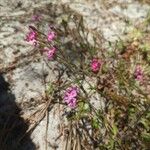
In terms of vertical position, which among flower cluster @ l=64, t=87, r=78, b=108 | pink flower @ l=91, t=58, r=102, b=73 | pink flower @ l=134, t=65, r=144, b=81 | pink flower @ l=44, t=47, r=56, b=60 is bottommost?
pink flower @ l=134, t=65, r=144, b=81

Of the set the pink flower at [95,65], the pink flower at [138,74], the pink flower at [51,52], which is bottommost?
the pink flower at [138,74]

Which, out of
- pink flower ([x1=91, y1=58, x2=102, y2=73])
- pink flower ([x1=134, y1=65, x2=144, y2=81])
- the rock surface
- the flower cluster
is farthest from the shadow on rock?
pink flower ([x1=134, y1=65, x2=144, y2=81])

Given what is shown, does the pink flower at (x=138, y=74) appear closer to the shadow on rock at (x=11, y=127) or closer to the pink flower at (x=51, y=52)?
the pink flower at (x=51, y=52)

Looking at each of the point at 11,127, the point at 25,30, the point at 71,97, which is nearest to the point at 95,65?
the point at 71,97

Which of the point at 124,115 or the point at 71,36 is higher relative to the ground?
the point at 71,36

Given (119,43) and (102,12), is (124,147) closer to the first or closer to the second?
(119,43)

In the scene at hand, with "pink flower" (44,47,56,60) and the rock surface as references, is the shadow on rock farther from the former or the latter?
"pink flower" (44,47,56,60)

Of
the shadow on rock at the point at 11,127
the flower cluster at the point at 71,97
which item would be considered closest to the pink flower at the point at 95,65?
the flower cluster at the point at 71,97

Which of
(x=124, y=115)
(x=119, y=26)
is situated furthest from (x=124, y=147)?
(x=119, y=26)
